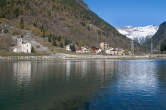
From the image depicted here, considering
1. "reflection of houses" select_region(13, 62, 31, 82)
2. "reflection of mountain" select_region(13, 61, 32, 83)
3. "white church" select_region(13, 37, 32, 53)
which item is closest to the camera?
"reflection of mountain" select_region(13, 61, 32, 83)

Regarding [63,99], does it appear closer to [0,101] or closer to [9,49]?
[0,101]

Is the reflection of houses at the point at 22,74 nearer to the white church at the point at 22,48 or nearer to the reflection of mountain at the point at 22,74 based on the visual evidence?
the reflection of mountain at the point at 22,74

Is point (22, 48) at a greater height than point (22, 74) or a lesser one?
greater

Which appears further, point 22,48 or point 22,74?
point 22,48

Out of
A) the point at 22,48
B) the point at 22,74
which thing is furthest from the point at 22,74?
the point at 22,48

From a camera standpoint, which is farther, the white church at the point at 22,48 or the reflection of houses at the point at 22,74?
the white church at the point at 22,48

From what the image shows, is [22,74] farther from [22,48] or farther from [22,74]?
[22,48]

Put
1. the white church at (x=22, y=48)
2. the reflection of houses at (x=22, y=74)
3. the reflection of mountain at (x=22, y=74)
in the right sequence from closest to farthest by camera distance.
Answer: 1. the reflection of mountain at (x=22, y=74)
2. the reflection of houses at (x=22, y=74)
3. the white church at (x=22, y=48)

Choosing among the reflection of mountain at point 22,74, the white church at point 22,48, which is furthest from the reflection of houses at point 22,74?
the white church at point 22,48

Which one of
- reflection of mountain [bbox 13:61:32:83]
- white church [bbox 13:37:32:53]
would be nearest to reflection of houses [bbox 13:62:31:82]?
reflection of mountain [bbox 13:61:32:83]

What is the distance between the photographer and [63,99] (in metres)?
23.5

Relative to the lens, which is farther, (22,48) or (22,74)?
(22,48)

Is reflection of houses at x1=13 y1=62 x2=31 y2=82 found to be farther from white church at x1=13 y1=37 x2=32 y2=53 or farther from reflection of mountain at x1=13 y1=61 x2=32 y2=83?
white church at x1=13 y1=37 x2=32 y2=53

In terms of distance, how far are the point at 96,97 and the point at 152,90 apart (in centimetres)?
846
